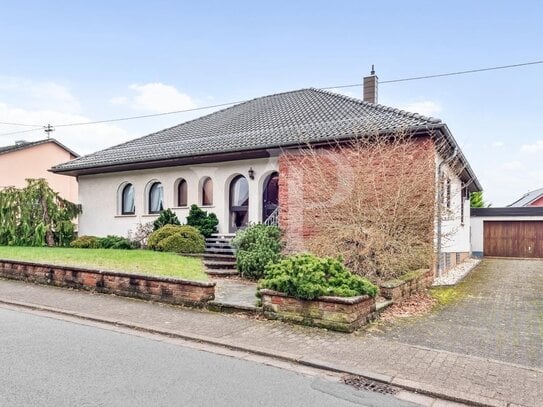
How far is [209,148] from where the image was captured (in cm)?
1395

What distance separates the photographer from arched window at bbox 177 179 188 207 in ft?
51.2

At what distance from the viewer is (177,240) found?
1277 centimetres

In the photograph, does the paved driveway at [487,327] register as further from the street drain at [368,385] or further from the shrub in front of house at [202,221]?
the shrub in front of house at [202,221]

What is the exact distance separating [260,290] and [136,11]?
1028cm

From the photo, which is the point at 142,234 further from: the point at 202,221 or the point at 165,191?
the point at 202,221

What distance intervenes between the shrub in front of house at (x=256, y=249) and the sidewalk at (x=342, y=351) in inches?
126

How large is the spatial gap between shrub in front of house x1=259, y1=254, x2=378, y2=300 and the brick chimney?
38.0ft

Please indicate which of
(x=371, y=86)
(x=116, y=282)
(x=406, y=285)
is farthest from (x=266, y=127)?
(x=116, y=282)

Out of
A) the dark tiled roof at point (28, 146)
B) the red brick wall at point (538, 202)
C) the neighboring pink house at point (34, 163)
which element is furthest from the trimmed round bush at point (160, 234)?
the red brick wall at point (538, 202)

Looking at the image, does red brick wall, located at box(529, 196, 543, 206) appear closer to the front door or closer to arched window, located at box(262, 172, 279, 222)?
arched window, located at box(262, 172, 279, 222)

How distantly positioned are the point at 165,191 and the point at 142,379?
39.3ft

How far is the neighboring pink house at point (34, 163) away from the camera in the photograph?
87.1 feet

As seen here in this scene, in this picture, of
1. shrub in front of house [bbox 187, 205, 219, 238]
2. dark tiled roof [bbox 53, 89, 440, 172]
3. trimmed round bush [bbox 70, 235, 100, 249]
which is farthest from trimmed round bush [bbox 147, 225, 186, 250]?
trimmed round bush [bbox 70, 235, 100, 249]

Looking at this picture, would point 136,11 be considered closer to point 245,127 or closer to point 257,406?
point 245,127
